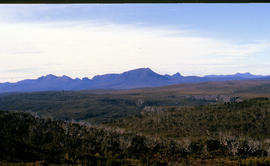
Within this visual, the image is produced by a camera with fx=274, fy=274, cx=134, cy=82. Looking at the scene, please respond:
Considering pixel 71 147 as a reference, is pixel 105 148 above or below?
below

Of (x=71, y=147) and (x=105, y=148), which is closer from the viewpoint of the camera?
(x=71, y=147)

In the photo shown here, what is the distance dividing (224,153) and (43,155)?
400 inches

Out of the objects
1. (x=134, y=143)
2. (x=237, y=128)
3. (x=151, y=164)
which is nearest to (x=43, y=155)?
(x=151, y=164)

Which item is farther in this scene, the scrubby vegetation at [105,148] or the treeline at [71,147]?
the scrubby vegetation at [105,148]

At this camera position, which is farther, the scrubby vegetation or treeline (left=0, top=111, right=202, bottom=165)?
the scrubby vegetation

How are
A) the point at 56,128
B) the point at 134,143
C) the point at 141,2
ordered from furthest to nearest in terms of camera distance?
the point at 56,128 → the point at 134,143 → the point at 141,2

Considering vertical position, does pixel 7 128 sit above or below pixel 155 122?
above

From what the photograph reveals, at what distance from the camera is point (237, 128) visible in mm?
31750

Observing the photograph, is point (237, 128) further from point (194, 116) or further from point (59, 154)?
point (59, 154)

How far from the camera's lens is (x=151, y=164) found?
1145cm

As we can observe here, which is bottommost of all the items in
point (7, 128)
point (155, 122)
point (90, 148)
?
point (155, 122)

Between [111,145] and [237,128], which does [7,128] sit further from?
[237,128]

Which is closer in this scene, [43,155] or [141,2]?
[141,2]

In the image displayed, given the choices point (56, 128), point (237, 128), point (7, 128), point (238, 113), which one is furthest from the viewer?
point (238, 113)
